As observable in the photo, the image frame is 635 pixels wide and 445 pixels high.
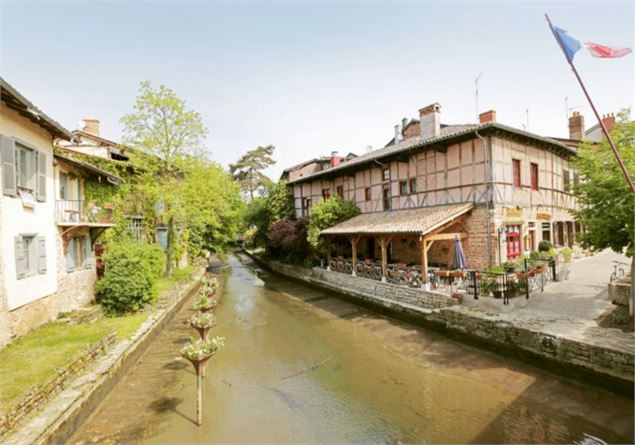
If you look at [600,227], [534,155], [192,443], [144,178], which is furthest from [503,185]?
[144,178]

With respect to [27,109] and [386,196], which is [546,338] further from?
[27,109]

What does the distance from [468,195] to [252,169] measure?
130 feet

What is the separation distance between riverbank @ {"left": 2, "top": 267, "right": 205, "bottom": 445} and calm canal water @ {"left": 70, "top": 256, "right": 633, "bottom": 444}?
29 centimetres

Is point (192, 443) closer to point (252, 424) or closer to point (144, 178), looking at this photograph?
point (252, 424)

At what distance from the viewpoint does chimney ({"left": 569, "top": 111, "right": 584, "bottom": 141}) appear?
24.1 m

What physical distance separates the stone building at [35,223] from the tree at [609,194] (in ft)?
50.2

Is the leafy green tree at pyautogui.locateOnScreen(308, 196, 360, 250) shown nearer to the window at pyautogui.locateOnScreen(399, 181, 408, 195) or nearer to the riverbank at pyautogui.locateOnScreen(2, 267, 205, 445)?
the window at pyautogui.locateOnScreen(399, 181, 408, 195)

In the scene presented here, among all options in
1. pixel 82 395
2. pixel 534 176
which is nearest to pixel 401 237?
pixel 534 176

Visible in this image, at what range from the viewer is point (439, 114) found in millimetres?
18594

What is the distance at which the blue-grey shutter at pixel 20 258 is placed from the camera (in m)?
8.98

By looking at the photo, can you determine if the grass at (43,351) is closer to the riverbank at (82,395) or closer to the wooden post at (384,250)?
the riverbank at (82,395)

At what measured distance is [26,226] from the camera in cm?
952

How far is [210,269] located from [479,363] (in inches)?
1082

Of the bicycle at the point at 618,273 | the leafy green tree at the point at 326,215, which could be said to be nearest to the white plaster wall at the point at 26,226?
the leafy green tree at the point at 326,215
